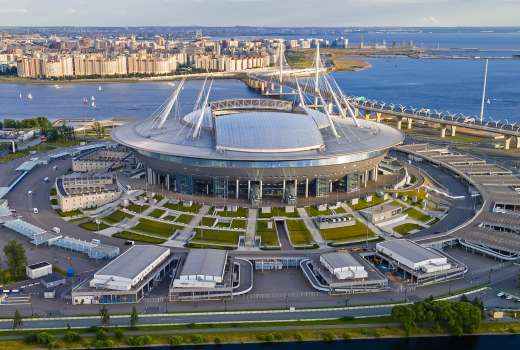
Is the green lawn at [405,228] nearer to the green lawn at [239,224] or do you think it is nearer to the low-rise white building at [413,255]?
the low-rise white building at [413,255]

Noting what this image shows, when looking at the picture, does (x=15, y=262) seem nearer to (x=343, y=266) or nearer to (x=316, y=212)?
(x=343, y=266)

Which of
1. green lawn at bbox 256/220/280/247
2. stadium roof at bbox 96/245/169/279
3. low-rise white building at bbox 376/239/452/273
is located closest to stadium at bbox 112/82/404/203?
green lawn at bbox 256/220/280/247

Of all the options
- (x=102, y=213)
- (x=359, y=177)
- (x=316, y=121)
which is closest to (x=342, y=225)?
(x=359, y=177)

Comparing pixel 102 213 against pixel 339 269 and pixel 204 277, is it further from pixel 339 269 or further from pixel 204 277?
pixel 339 269

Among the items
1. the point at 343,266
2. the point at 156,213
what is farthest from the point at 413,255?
the point at 156,213

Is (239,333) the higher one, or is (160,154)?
Answer: (160,154)

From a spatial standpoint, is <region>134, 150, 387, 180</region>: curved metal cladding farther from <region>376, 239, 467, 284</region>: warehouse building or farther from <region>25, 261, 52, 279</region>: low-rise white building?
<region>25, 261, 52, 279</region>: low-rise white building
